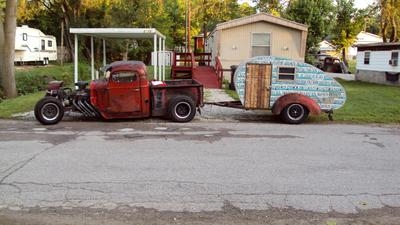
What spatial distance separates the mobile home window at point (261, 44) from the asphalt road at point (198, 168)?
14.1 meters

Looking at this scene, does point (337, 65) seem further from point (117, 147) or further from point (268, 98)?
point (117, 147)

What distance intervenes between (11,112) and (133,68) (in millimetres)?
4121

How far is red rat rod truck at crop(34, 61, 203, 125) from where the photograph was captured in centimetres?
1181

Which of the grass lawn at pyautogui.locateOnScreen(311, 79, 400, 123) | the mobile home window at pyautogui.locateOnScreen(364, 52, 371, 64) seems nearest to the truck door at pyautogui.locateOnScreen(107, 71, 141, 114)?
the grass lawn at pyautogui.locateOnScreen(311, 79, 400, 123)

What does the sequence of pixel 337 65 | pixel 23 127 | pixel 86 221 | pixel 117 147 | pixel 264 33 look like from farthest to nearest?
pixel 337 65 < pixel 264 33 < pixel 23 127 < pixel 117 147 < pixel 86 221

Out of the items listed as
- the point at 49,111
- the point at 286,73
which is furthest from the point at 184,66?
the point at 49,111

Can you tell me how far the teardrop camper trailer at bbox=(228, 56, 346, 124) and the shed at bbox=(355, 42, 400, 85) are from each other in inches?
574

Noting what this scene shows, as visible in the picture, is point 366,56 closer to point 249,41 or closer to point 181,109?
point 249,41

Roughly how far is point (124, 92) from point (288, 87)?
14.0 feet

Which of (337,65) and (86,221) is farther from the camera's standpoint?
(337,65)

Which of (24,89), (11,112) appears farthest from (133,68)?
(24,89)

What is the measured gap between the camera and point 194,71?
77.8ft

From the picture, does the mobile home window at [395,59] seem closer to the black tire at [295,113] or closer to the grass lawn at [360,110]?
the grass lawn at [360,110]

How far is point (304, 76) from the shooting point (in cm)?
1231
